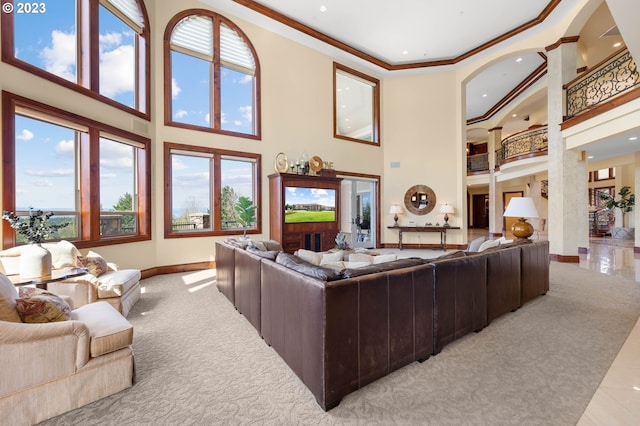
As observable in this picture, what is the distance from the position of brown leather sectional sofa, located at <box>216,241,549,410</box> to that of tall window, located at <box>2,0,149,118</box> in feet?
12.4

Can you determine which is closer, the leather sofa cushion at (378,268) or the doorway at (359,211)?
the leather sofa cushion at (378,268)

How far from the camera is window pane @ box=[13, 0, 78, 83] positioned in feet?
11.4

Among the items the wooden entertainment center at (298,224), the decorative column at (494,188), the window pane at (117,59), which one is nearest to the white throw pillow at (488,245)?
the wooden entertainment center at (298,224)

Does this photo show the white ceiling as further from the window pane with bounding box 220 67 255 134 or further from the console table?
the console table

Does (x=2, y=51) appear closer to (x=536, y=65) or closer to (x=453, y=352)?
(x=453, y=352)

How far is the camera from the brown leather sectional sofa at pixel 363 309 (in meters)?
1.74

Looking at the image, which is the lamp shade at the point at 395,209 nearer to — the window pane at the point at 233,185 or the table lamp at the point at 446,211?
the table lamp at the point at 446,211

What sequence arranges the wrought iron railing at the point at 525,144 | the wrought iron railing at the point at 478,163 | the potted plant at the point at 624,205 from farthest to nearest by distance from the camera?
the wrought iron railing at the point at 478,163, the potted plant at the point at 624,205, the wrought iron railing at the point at 525,144

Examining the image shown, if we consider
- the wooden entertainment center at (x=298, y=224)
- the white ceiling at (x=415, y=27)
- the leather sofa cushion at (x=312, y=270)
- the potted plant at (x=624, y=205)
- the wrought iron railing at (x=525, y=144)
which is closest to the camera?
the leather sofa cushion at (x=312, y=270)

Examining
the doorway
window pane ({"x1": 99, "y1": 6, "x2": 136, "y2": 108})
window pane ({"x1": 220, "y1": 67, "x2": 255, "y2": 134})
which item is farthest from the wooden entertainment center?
window pane ({"x1": 99, "y1": 6, "x2": 136, "y2": 108})

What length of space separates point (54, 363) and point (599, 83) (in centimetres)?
893

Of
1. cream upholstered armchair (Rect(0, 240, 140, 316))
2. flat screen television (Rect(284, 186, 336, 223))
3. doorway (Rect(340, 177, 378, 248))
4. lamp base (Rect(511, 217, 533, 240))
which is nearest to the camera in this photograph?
cream upholstered armchair (Rect(0, 240, 140, 316))

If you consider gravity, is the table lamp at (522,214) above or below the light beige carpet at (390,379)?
above

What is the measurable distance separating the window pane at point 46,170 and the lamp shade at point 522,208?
660cm
